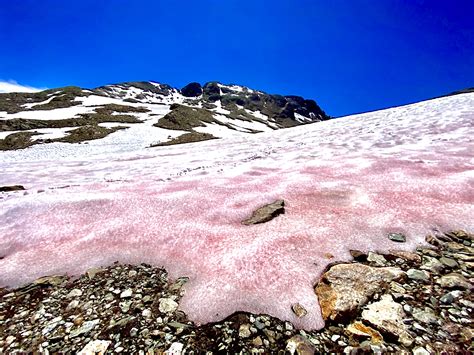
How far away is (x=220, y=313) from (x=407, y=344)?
2.50 meters

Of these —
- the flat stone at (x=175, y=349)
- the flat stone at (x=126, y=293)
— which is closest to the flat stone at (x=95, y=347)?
the flat stone at (x=175, y=349)

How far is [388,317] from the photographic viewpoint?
3848 mm

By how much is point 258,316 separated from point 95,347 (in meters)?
2.25

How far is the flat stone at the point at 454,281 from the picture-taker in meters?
4.38

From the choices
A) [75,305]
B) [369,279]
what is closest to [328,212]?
[369,279]

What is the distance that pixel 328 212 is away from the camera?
7523 millimetres

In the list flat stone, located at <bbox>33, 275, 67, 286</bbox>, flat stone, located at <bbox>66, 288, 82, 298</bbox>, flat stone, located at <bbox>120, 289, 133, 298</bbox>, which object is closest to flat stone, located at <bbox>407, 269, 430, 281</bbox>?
flat stone, located at <bbox>120, 289, 133, 298</bbox>

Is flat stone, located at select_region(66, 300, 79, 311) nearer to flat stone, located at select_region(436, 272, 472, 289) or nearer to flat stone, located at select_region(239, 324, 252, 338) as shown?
flat stone, located at select_region(239, 324, 252, 338)

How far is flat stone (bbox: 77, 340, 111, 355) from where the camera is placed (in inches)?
138

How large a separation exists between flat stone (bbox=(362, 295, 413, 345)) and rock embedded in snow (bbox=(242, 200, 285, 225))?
3.46 meters

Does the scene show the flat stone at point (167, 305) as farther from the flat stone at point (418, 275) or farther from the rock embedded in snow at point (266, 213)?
the flat stone at point (418, 275)

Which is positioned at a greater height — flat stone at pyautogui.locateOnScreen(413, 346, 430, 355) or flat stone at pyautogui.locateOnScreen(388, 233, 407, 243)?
flat stone at pyautogui.locateOnScreen(388, 233, 407, 243)

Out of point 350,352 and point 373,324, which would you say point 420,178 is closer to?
point 373,324

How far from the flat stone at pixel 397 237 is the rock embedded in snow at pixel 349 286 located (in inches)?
47.4
